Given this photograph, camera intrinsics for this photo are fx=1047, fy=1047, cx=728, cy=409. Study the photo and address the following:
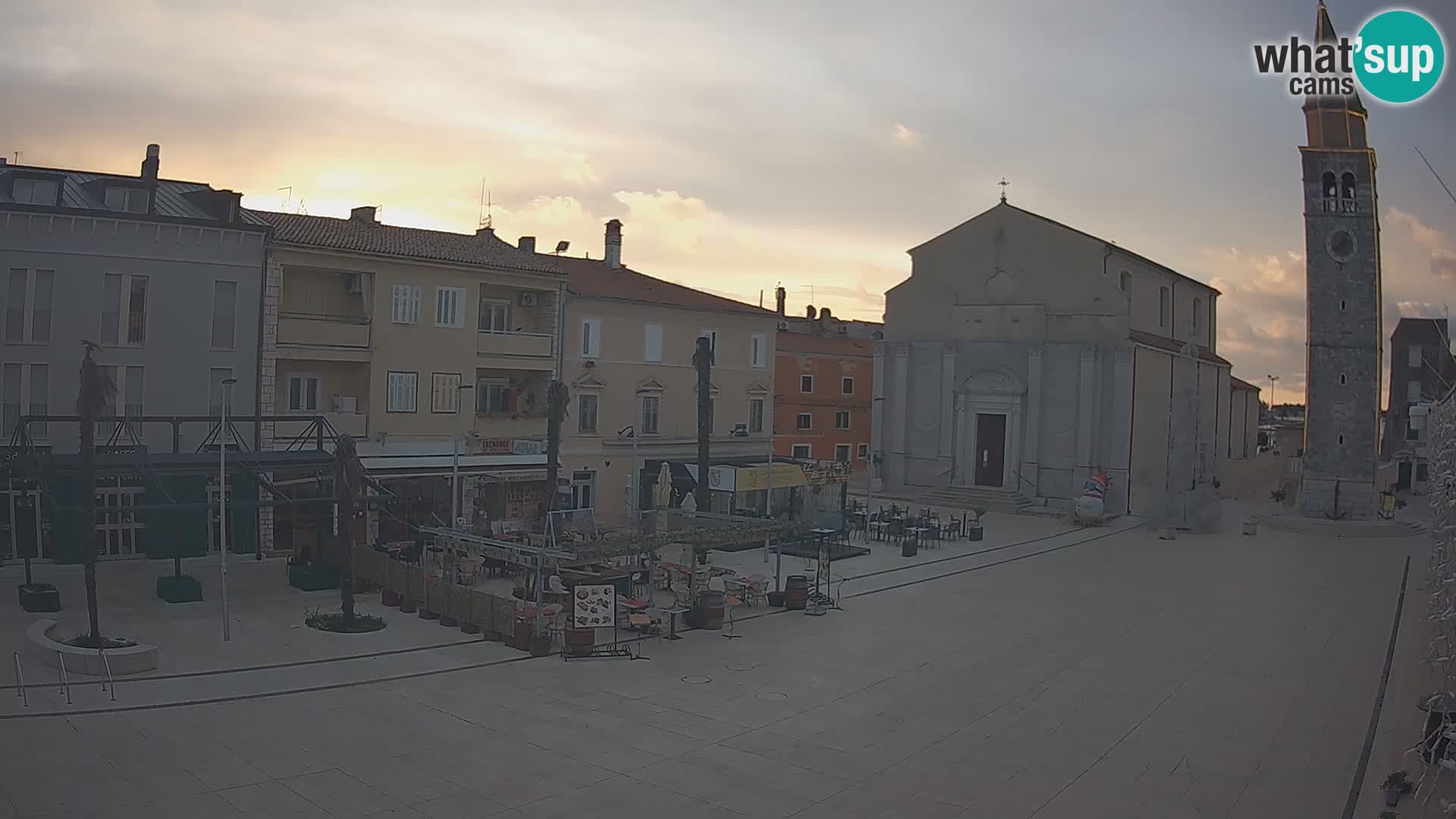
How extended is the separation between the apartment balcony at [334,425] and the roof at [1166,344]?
35481mm

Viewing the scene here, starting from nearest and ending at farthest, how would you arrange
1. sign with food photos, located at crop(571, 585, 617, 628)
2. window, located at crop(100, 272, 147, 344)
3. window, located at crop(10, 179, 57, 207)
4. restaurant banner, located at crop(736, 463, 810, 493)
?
sign with food photos, located at crop(571, 585, 617, 628) → window, located at crop(10, 179, 57, 207) → window, located at crop(100, 272, 147, 344) → restaurant banner, located at crop(736, 463, 810, 493)

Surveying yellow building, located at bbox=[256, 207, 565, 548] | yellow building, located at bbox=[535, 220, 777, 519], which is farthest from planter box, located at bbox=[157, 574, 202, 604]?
yellow building, located at bbox=[535, 220, 777, 519]

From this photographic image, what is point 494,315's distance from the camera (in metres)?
35.9

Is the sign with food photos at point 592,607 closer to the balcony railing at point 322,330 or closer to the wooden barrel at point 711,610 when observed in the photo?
the wooden barrel at point 711,610

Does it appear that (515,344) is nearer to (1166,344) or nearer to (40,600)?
(40,600)

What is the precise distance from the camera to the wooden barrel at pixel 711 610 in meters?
22.7

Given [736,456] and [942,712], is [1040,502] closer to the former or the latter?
[736,456]

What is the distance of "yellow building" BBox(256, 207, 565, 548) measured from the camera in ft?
101

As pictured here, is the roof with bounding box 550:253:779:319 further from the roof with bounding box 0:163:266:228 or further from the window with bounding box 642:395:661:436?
the roof with bounding box 0:163:266:228

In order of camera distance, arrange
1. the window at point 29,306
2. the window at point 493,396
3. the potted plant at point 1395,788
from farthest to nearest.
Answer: the window at point 493,396 → the window at point 29,306 → the potted plant at point 1395,788

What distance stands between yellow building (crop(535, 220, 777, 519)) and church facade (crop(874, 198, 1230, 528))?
12.6m

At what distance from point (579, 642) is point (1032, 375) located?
36.3 meters

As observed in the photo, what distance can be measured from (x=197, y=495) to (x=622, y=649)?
47.7 ft

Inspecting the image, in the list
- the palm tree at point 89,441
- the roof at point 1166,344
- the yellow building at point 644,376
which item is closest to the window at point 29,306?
the palm tree at point 89,441
